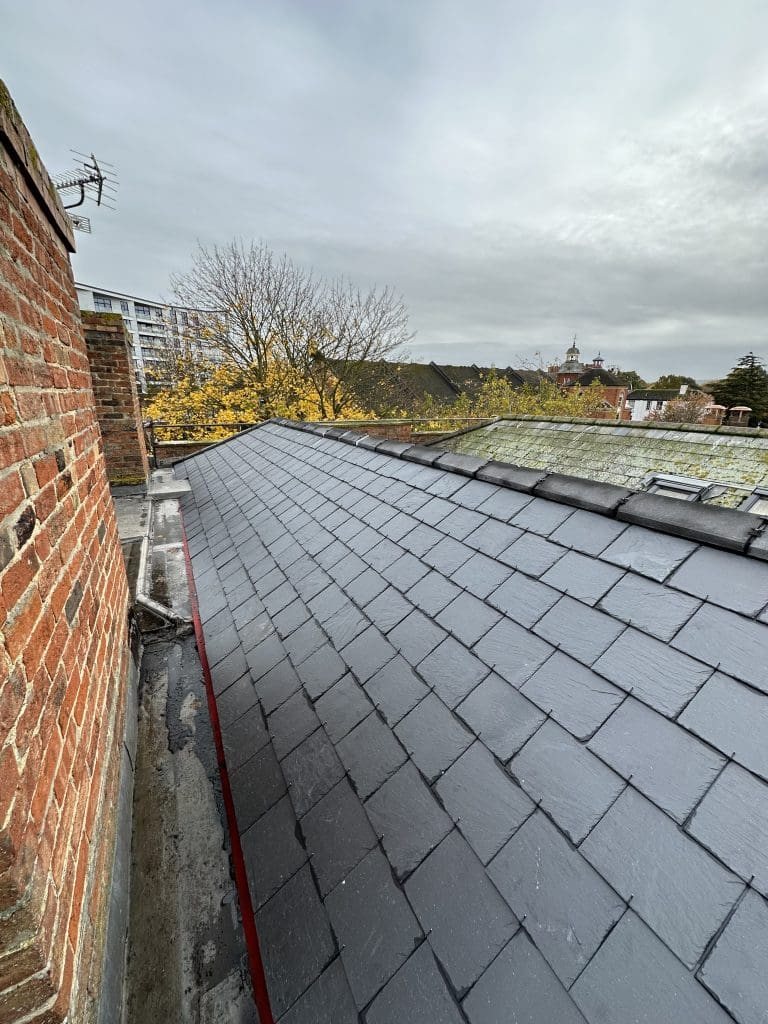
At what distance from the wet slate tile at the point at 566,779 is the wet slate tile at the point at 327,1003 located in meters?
0.78

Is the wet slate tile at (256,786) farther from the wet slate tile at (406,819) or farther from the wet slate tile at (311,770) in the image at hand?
the wet slate tile at (406,819)

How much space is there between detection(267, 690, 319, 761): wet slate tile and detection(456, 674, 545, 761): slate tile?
807 mm

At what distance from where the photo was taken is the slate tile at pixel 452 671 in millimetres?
1861

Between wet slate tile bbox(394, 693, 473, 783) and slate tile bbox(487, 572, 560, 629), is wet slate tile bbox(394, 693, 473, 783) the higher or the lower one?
the lower one

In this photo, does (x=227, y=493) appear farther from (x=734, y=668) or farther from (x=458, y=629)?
(x=734, y=668)

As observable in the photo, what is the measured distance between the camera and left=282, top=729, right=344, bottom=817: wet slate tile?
5.88 ft

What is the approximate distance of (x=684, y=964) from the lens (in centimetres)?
99

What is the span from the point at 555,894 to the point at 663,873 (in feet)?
0.97

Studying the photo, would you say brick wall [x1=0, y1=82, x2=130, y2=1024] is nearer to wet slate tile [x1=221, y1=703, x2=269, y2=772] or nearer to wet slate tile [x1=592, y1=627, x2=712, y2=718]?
wet slate tile [x1=221, y1=703, x2=269, y2=772]

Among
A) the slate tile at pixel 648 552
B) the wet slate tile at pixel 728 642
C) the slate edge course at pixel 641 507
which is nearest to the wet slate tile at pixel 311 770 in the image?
the wet slate tile at pixel 728 642

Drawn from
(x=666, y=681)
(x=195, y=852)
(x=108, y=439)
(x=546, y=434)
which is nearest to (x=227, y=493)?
(x=108, y=439)

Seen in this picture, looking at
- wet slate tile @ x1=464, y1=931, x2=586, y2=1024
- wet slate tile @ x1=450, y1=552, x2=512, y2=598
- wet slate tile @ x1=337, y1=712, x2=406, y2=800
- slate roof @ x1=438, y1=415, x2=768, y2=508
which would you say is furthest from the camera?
slate roof @ x1=438, y1=415, x2=768, y2=508

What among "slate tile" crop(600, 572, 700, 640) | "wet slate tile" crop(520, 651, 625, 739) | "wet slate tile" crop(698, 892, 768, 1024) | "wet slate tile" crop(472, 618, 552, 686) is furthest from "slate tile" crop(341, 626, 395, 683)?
"wet slate tile" crop(698, 892, 768, 1024)

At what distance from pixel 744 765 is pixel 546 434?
1305 centimetres
